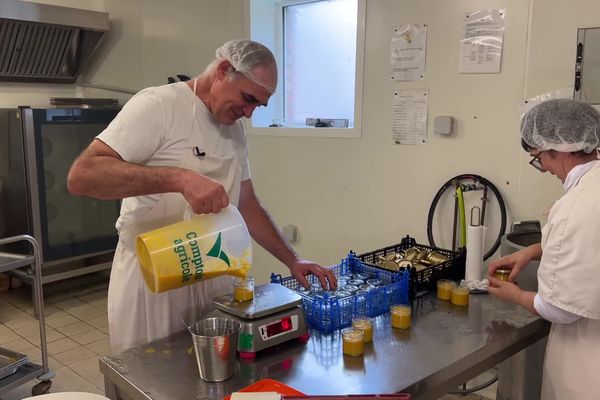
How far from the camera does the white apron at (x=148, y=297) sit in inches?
59.9

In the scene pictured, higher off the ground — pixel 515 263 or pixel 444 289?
pixel 515 263

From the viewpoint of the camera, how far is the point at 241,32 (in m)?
3.15

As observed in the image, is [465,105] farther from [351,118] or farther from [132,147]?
[132,147]

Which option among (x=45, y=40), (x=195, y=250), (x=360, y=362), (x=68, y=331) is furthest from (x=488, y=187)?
(x=45, y=40)

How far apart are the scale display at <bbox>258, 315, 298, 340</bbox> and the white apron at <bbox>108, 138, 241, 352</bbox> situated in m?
0.37

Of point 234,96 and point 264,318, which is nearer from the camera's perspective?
point 264,318

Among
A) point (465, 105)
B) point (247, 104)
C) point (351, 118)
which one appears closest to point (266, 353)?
point (247, 104)

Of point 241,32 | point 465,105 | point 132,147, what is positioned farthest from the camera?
point 241,32

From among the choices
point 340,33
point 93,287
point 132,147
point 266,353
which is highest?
point 340,33

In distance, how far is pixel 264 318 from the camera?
50.8 inches

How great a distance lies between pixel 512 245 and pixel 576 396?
66cm

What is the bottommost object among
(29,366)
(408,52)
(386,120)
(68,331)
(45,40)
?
(68,331)

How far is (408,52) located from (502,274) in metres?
1.21

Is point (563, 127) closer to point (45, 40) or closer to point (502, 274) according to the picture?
point (502, 274)
